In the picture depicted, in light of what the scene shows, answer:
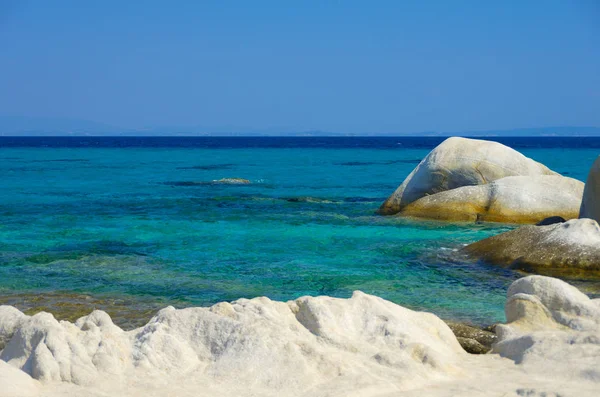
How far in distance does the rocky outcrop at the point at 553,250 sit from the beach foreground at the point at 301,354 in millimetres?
4829

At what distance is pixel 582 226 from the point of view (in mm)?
12062

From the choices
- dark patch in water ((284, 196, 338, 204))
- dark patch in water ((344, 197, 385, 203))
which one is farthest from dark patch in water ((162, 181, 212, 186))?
dark patch in water ((344, 197, 385, 203))

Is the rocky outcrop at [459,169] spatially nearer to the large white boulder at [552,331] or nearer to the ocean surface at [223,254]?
the ocean surface at [223,254]

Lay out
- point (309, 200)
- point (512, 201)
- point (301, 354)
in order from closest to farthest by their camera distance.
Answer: point (301, 354) → point (512, 201) → point (309, 200)

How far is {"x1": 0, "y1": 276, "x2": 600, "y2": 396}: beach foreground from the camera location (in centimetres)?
559

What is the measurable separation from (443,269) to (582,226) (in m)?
2.27

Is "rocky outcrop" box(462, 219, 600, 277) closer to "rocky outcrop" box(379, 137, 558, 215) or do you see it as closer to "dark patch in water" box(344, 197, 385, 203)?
"rocky outcrop" box(379, 137, 558, 215)

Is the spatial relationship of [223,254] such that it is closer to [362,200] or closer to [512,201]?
[512,201]

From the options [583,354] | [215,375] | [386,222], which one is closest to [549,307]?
[583,354]

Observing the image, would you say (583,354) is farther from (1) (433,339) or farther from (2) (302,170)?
(2) (302,170)

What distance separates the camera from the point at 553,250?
39.4 ft

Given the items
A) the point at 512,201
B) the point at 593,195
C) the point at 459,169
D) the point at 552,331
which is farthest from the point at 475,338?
the point at 459,169

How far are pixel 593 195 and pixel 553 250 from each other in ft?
8.17

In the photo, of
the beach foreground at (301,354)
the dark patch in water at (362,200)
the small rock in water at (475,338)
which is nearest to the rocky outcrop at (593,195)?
the small rock in water at (475,338)
